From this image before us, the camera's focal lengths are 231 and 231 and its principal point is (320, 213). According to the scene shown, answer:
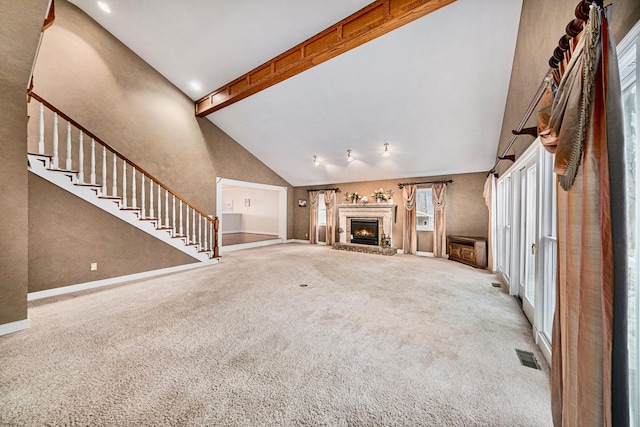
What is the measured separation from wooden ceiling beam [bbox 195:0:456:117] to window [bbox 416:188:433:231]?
197 inches

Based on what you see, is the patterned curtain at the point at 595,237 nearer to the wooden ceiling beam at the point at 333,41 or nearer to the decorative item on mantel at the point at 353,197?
the wooden ceiling beam at the point at 333,41

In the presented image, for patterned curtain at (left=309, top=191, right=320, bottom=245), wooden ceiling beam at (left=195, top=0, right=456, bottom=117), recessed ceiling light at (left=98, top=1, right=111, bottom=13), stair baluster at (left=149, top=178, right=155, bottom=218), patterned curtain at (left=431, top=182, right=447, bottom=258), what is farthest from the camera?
patterned curtain at (left=309, top=191, right=320, bottom=245)

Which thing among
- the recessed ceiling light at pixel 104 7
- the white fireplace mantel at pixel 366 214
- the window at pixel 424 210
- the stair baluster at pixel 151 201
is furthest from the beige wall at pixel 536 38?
the recessed ceiling light at pixel 104 7

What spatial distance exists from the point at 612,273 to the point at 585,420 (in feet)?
2.05

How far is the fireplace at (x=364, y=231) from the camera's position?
312 inches

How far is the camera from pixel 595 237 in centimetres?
94

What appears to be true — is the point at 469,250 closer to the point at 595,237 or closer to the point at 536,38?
the point at 536,38

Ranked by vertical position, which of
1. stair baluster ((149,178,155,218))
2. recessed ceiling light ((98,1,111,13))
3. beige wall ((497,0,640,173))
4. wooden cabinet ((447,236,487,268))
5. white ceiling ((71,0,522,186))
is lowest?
wooden cabinet ((447,236,487,268))

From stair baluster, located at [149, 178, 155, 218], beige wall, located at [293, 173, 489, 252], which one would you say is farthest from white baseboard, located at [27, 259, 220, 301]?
beige wall, located at [293, 173, 489, 252]

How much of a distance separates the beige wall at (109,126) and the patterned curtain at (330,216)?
4.23 m

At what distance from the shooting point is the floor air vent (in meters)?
1.97

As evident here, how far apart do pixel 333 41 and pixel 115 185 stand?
4668mm

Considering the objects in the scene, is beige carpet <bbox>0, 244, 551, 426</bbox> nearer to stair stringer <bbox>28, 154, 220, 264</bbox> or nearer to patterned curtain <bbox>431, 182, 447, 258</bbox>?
stair stringer <bbox>28, 154, 220, 264</bbox>

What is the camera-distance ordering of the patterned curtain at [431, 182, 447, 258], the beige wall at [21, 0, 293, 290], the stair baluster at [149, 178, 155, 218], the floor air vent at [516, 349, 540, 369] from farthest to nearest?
the patterned curtain at [431, 182, 447, 258] → the stair baluster at [149, 178, 155, 218] → the beige wall at [21, 0, 293, 290] → the floor air vent at [516, 349, 540, 369]
